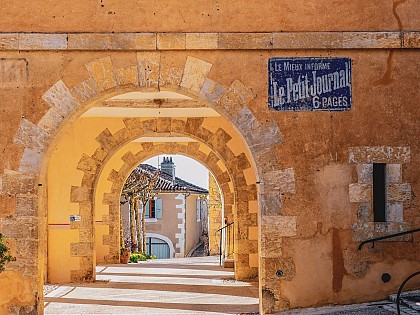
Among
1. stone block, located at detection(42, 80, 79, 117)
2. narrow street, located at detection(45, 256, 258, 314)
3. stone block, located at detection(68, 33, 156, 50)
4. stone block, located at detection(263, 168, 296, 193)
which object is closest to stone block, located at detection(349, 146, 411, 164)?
stone block, located at detection(263, 168, 296, 193)

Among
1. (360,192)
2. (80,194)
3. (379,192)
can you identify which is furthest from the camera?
(80,194)

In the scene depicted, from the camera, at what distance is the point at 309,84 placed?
8781 mm

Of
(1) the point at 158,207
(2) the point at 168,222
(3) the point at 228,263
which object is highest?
(1) the point at 158,207

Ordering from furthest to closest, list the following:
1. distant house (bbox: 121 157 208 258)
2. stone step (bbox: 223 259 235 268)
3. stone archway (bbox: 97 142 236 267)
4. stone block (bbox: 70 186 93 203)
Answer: distant house (bbox: 121 157 208 258), stone archway (bbox: 97 142 236 267), stone step (bbox: 223 259 235 268), stone block (bbox: 70 186 93 203)

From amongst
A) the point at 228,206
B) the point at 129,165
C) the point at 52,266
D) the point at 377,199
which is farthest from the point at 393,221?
the point at 129,165

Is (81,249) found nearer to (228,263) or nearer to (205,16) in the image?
(228,263)

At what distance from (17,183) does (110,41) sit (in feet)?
6.68

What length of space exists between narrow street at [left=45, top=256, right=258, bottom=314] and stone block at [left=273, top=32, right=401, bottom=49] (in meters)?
3.52

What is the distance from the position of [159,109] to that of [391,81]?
5314mm

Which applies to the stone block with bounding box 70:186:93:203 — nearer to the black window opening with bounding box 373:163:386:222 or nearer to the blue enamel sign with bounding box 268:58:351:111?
the blue enamel sign with bounding box 268:58:351:111

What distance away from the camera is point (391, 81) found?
29.0 feet

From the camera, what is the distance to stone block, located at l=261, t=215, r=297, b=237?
862 centimetres

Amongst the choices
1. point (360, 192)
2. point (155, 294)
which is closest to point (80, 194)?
point (155, 294)

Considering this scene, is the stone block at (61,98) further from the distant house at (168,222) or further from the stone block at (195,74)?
the distant house at (168,222)
